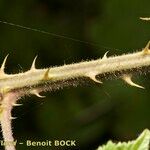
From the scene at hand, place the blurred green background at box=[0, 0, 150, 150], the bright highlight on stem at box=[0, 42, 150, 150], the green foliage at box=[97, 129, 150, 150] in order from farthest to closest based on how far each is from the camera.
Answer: the blurred green background at box=[0, 0, 150, 150], the bright highlight on stem at box=[0, 42, 150, 150], the green foliage at box=[97, 129, 150, 150]

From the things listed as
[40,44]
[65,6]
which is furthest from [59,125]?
[65,6]

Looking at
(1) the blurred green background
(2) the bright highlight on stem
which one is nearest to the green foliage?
(2) the bright highlight on stem

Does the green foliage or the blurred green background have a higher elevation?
the green foliage

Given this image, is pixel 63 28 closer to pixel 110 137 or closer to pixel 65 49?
pixel 65 49

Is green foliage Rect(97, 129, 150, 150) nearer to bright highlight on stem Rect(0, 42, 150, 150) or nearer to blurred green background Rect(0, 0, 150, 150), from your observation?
bright highlight on stem Rect(0, 42, 150, 150)

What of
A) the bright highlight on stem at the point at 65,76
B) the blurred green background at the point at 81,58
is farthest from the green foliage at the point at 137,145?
the blurred green background at the point at 81,58

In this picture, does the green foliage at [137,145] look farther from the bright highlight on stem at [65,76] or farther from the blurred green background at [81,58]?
the blurred green background at [81,58]

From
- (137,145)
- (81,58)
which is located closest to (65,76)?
(137,145)

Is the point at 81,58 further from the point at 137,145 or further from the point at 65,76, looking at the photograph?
the point at 137,145
